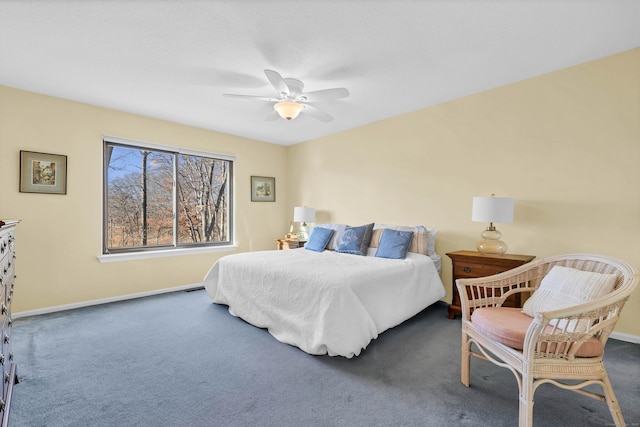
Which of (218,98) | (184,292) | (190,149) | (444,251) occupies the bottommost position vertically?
(184,292)

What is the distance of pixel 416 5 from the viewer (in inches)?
76.2

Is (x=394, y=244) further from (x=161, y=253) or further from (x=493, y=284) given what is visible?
(x=161, y=253)

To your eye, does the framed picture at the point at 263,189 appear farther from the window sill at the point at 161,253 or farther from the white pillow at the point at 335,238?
the white pillow at the point at 335,238

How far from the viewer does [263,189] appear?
5555 millimetres

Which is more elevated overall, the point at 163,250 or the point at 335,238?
the point at 335,238

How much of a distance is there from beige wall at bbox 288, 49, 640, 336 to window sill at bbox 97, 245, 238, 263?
255cm

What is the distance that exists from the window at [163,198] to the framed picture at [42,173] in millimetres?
470

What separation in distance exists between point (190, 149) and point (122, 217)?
138 cm

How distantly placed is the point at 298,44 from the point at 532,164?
2601 mm

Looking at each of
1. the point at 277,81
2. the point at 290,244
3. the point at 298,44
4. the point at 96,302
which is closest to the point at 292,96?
the point at 277,81

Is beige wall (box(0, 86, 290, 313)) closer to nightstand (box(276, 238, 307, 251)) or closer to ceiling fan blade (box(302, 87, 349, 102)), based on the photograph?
nightstand (box(276, 238, 307, 251))

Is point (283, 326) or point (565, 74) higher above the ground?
point (565, 74)

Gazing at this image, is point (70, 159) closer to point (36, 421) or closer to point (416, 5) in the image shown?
point (36, 421)

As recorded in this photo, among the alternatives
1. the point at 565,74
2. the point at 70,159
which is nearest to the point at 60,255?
the point at 70,159
